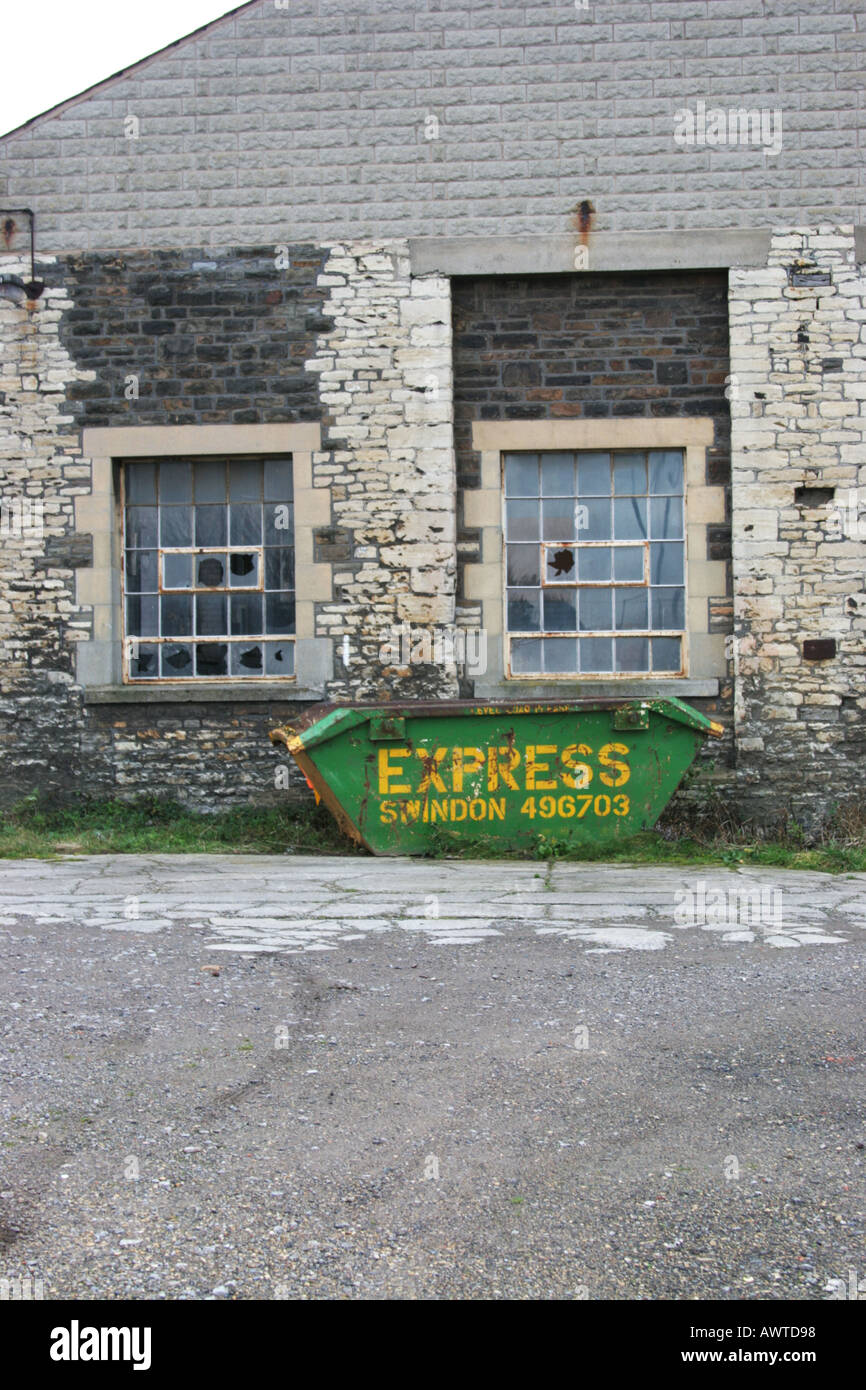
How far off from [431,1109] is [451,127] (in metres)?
9.15

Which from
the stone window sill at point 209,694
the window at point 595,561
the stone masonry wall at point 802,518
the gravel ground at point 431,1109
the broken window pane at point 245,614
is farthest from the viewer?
the broken window pane at point 245,614

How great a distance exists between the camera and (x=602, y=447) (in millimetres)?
10469

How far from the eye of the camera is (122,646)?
1065cm

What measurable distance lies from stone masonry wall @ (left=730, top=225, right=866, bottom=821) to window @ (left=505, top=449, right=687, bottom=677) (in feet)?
2.11

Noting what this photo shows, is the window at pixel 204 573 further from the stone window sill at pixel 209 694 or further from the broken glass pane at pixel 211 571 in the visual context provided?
Answer: the stone window sill at pixel 209 694

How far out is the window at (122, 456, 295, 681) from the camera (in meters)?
10.7

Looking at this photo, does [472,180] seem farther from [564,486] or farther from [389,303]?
[564,486]

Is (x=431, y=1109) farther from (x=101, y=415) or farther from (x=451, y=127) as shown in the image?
(x=451, y=127)

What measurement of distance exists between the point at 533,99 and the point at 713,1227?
984cm

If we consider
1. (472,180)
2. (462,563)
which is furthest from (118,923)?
(472,180)

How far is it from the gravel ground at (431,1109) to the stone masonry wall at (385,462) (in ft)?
14.2

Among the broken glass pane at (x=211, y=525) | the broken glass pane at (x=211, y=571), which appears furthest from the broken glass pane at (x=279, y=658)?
the broken glass pane at (x=211, y=525)

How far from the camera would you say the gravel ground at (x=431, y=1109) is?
267 cm

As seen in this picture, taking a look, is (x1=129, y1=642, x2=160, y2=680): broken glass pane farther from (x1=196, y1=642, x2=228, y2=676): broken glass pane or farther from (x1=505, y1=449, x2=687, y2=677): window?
(x1=505, y1=449, x2=687, y2=677): window
